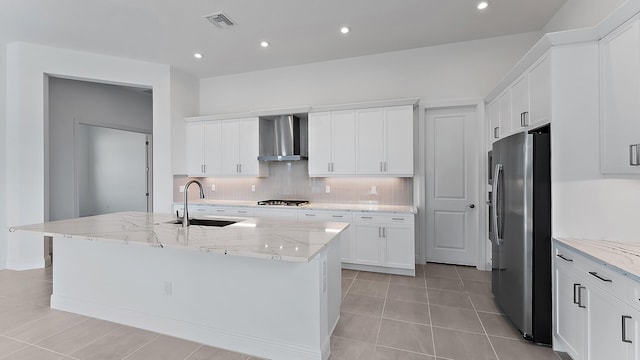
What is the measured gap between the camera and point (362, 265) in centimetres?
382

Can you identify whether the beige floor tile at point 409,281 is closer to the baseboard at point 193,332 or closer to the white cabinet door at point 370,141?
the white cabinet door at point 370,141

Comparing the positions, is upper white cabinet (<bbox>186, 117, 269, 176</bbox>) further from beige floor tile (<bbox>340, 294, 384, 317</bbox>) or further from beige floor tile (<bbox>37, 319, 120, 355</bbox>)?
beige floor tile (<bbox>37, 319, 120, 355</bbox>)

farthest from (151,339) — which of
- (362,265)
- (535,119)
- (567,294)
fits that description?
(535,119)

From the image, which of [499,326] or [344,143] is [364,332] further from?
[344,143]

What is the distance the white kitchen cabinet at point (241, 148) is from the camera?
457cm

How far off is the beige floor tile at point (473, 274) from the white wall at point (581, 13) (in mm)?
2905

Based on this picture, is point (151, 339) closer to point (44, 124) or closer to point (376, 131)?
point (376, 131)

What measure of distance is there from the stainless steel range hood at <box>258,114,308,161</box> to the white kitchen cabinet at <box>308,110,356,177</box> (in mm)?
297

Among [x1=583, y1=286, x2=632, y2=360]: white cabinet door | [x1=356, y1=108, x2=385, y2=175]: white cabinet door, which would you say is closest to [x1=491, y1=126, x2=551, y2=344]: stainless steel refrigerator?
[x1=583, y1=286, x2=632, y2=360]: white cabinet door

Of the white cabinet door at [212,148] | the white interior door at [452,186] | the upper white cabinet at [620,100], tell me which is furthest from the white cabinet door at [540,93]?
the white cabinet door at [212,148]

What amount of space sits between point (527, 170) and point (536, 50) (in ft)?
3.31

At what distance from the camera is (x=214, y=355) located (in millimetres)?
2000

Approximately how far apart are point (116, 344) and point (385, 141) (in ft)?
11.7

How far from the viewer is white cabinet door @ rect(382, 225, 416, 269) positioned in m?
3.55
